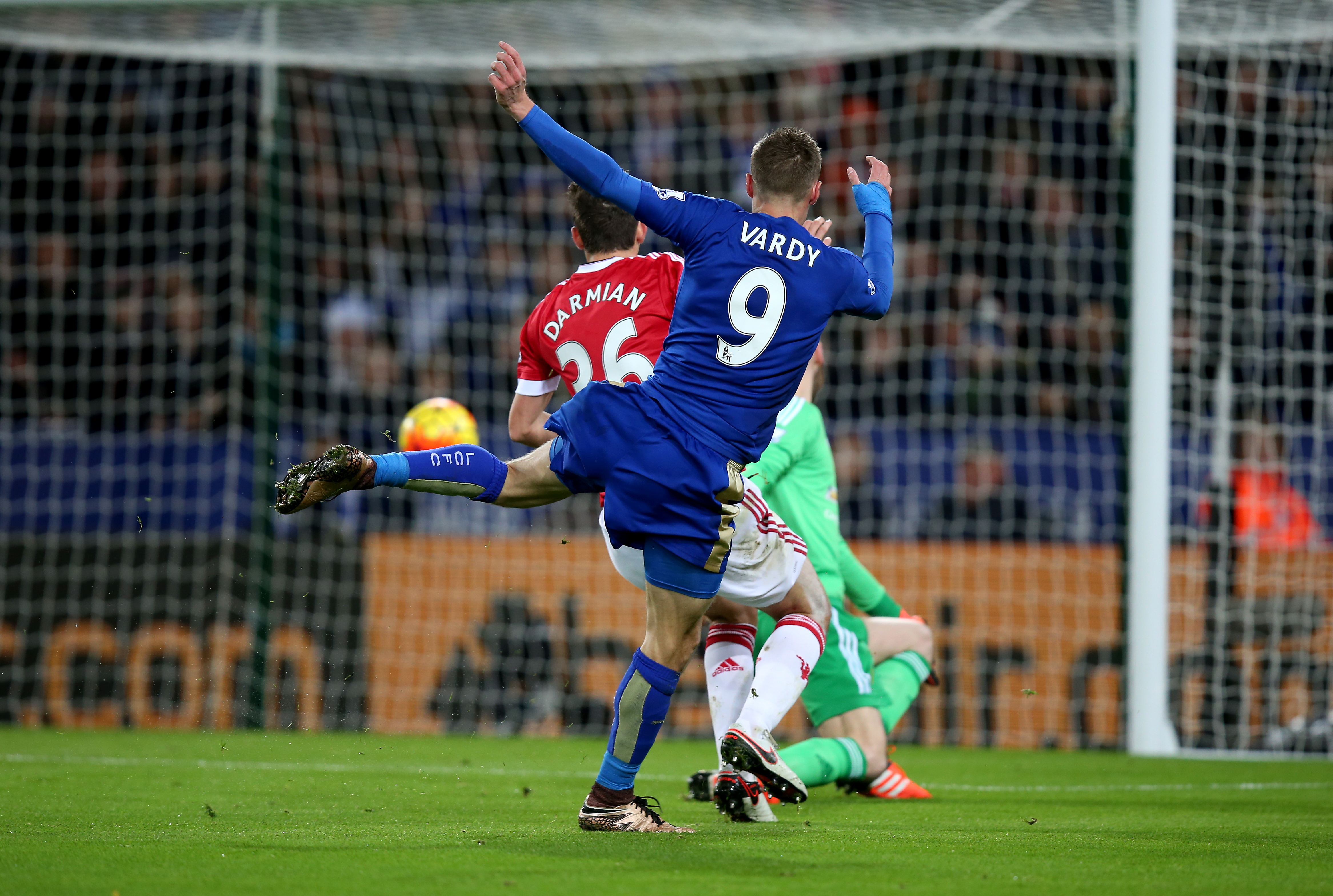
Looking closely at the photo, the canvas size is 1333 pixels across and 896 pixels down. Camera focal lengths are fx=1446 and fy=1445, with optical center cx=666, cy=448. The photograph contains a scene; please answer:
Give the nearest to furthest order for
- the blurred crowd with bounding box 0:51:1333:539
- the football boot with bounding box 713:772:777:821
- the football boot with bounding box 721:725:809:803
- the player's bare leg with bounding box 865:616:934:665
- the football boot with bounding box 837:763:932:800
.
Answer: the football boot with bounding box 721:725:809:803 → the football boot with bounding box 713:772:777:821 → the football boot with bounding box 837:763:932:800 → the player's bare leg with bounding box 865:616:934:665 → the blurred crowd with bounding box 0:51:1333:539

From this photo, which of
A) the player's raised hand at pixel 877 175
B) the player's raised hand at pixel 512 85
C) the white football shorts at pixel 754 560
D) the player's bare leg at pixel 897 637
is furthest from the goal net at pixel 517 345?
the player's raised hand at pixel 512 85

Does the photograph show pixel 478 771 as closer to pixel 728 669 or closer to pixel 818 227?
pixel 728 669

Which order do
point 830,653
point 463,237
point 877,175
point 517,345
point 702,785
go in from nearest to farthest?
point 877,175, point 702,785, point 830,653, point 517,345, point 463,237

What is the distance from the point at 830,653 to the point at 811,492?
580 mm

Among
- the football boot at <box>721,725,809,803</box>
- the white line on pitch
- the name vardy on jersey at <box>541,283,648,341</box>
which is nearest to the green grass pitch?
the white line on pitch

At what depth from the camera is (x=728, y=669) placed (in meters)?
4.55

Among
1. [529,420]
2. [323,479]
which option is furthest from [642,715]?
[529,420]

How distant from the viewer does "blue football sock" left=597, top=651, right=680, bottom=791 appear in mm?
3762

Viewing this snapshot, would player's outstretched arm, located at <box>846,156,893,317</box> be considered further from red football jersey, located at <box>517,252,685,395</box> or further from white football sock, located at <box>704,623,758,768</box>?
white football sock, located at <box>704,623,758,768</box>

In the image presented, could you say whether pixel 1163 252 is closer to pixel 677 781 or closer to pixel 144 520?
pixel 677 781

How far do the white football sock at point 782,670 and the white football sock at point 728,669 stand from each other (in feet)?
0.24

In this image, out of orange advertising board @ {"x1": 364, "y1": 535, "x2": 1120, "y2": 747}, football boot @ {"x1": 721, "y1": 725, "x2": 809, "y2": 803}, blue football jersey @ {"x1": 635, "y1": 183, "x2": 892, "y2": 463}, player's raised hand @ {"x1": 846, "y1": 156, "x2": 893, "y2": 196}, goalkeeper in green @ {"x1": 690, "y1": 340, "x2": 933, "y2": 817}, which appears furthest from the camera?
orange advertising board @ {"x1": 364, "y1": 535, "x2": 1120, "y2": 747}

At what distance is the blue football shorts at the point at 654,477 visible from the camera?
11.9ft

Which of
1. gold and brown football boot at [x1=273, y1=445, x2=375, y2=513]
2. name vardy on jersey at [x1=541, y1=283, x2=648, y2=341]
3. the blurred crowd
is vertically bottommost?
gold and brown football boot at [x1=273, y1=445, x2=375, y2=513]
